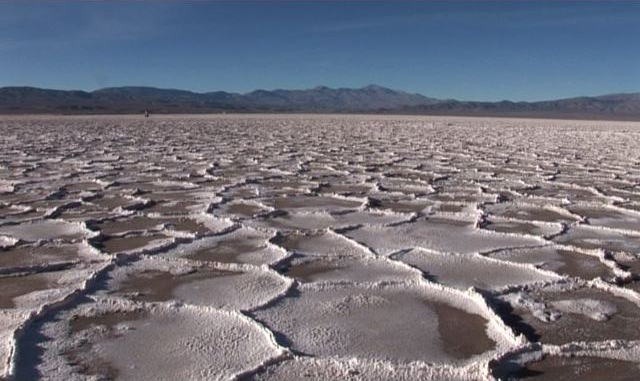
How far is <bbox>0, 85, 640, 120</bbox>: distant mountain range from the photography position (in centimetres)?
5547

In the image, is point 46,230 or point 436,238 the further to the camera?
point 46,230

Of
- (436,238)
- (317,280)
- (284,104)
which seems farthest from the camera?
(284,104)

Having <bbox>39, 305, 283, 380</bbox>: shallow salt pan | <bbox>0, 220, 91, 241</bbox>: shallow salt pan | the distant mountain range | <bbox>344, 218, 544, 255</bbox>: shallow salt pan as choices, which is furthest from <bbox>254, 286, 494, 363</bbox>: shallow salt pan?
the distant mountain range

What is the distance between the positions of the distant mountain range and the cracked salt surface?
37537mm

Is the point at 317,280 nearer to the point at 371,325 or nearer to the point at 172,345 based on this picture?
the point at 371,325

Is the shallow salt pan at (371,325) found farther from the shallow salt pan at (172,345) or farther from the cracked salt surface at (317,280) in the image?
the shallow salt pan at (172,345)

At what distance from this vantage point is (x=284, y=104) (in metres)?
138

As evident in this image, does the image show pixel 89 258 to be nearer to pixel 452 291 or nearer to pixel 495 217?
pixel 452 291

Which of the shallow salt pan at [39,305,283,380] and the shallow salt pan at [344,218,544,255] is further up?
the shallow salt pan at [39,305,283,380]

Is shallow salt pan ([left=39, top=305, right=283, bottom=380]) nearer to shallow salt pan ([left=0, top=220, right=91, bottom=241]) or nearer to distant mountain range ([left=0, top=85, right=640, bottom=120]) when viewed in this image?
shallow salt pan ([left=0, top=220, right=91, bottom=241])

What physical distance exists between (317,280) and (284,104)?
137 metres

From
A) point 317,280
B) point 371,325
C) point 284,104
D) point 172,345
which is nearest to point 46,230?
point 317,280

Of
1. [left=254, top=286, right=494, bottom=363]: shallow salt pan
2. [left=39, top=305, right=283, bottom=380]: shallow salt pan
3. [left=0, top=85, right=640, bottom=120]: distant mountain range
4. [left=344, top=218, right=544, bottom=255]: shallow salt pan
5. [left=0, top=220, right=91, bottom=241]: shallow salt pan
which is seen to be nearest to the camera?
[left=39, top=305, right=283, bottom=380]: shallow salt pan

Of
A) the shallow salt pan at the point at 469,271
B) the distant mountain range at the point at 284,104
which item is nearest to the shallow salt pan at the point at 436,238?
the shallow salt pan at the point at 469,271
